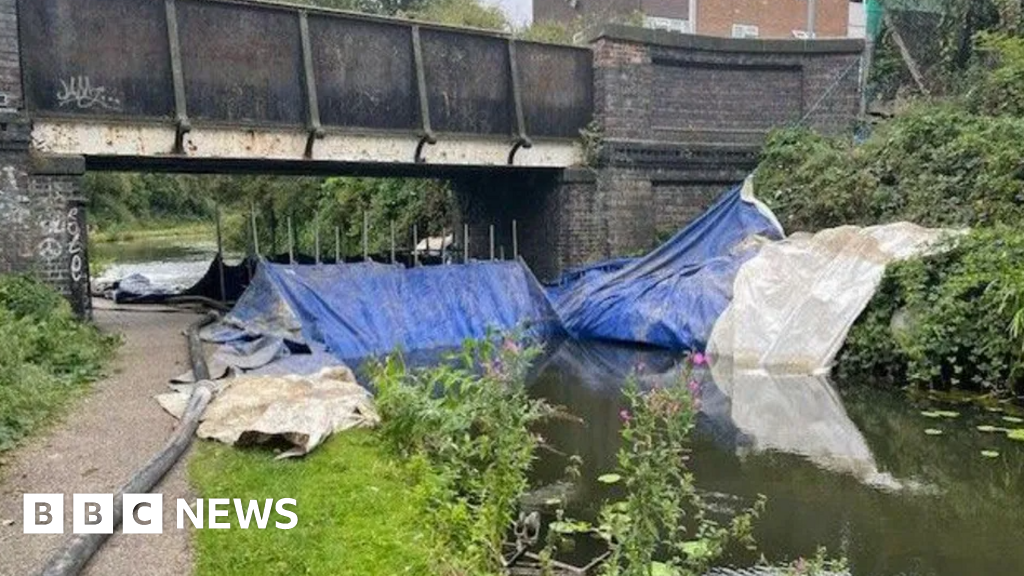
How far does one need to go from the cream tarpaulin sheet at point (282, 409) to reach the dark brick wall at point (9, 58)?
4476 mm

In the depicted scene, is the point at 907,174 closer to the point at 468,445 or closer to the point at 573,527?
the point at 573,527

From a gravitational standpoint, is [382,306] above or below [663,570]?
above

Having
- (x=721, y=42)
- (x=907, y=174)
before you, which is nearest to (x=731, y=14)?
(x=721, y=42)

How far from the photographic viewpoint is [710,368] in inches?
388

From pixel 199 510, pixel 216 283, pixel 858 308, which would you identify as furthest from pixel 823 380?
pixel 216 283

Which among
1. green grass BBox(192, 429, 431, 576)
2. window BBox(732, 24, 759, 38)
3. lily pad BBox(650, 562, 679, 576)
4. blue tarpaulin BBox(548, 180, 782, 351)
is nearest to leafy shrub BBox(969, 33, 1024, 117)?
blue tarpaulin BBox(548, 180, 782, 351)

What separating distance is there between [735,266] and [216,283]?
8820 millimetres

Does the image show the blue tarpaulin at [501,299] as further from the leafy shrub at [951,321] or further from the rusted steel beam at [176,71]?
the leafy shrub at [951,321]

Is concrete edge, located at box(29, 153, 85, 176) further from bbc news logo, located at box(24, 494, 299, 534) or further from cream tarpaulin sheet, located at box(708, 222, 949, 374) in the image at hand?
cream tarpaulin sheet, located at box(708, 222, 949, 374)

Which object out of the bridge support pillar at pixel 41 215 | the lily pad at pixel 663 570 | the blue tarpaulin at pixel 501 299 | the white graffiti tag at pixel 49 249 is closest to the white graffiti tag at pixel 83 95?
the bridge support pillar at pixel 41 215

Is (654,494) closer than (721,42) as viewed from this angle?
Yes

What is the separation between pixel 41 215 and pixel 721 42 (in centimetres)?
1027

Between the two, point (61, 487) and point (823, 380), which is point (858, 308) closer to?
point (823, 380)

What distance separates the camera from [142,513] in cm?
411
